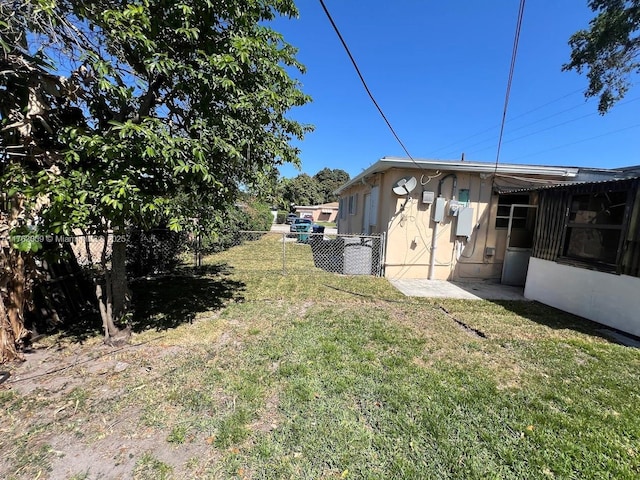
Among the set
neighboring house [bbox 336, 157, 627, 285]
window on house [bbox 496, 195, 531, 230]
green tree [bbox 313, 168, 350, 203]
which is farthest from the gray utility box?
green tree [bbox 313, 168, 350, 203]

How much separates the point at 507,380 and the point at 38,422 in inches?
175

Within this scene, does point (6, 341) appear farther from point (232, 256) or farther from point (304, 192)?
point (304, 192)

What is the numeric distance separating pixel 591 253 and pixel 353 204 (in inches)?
311

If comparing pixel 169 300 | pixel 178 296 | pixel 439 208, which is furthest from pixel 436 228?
pixel 169 300

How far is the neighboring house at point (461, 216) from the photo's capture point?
7.44 metres

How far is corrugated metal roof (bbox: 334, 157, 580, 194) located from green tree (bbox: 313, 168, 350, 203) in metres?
56.6

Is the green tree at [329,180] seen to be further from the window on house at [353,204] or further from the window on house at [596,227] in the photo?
the window on house at [596,227]

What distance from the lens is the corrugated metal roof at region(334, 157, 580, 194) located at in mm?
7105

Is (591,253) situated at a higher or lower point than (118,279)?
higher

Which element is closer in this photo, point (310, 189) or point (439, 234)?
point (439, 234)

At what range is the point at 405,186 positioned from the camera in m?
7.29

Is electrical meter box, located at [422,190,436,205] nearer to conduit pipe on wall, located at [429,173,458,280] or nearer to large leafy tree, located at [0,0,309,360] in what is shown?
conduit pipe on wall, located at [429,173,458,280]

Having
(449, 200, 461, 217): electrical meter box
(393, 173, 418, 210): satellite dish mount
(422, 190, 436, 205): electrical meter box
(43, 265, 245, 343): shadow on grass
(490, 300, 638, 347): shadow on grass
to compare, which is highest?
(393, 173, 418, 210): satellite dish mount

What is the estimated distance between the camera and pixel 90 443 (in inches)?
85.0
